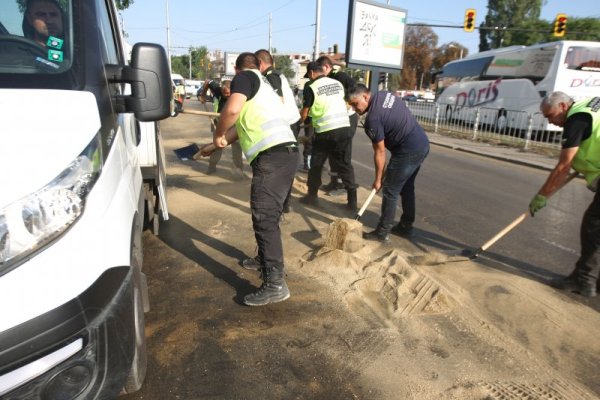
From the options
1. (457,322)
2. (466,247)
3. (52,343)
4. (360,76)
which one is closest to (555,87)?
(466,247)

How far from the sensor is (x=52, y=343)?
135cm

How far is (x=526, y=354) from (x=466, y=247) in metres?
2.02

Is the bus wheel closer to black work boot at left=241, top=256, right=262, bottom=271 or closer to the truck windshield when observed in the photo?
black work boot at left=241, top=256, right=262, bottom=271

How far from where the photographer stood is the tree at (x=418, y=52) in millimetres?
60438

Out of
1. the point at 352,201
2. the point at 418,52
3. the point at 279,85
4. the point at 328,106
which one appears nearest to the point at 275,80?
the point at 279,85

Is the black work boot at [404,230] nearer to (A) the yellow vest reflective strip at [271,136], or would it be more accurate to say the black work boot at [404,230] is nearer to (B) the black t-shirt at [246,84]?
(A) the yellow vest reflective strip at [271,136]

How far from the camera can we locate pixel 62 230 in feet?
4.63

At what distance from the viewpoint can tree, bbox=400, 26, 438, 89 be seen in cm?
6044

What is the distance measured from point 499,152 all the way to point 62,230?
1267 cm

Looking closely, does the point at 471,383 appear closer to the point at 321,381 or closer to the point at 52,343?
the point at 321,381

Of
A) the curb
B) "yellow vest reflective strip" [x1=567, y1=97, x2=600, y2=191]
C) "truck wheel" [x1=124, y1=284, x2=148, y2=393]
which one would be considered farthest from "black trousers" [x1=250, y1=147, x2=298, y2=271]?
the curb

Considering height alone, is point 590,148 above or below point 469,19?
below

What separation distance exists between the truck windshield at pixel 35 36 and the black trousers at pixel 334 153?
3842mm

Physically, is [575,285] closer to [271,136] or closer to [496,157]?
[271,136]
